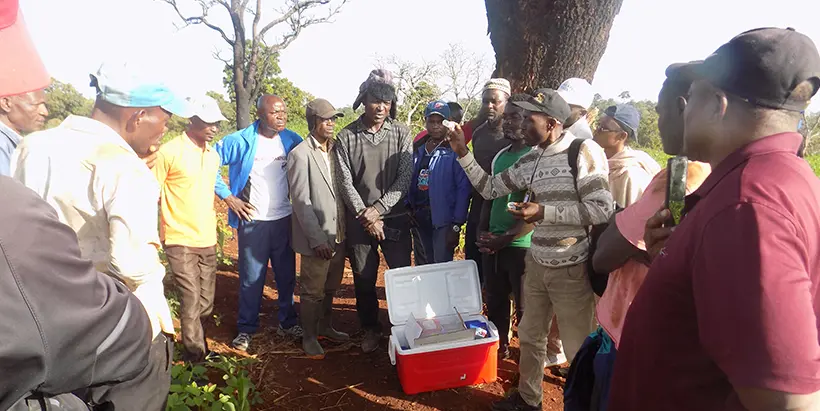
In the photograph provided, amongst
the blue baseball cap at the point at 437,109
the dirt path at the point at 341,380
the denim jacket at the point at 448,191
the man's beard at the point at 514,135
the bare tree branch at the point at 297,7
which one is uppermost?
the bare tree branch at the point at 297,7

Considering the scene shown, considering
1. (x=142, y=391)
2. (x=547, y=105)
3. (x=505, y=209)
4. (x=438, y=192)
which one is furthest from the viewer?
(x=438, y=192)

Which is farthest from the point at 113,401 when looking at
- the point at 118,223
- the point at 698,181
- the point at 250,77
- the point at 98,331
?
the point at 250,77

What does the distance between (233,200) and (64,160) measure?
192cm

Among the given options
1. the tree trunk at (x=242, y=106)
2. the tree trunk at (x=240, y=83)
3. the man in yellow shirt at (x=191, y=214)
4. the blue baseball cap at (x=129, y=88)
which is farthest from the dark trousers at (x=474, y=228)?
the tree trunk at (x=242, y=106)

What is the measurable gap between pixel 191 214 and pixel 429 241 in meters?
1.84

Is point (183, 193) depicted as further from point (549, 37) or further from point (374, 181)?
point (549, 37)

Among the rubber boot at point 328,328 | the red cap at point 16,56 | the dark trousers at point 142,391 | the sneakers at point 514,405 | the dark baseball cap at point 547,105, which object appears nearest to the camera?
the red cap at point 16,56

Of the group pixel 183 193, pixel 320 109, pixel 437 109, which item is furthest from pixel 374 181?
pixel 183 193

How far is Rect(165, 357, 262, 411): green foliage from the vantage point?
2.43 meters

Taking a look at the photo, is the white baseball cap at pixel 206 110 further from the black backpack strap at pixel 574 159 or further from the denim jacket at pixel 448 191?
the black backpack strap at pixel 574 159

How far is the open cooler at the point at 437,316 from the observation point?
2865 mm

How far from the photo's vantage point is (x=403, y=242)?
12.0 feet

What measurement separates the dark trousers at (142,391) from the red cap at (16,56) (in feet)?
2.33

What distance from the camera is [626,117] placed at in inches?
121
